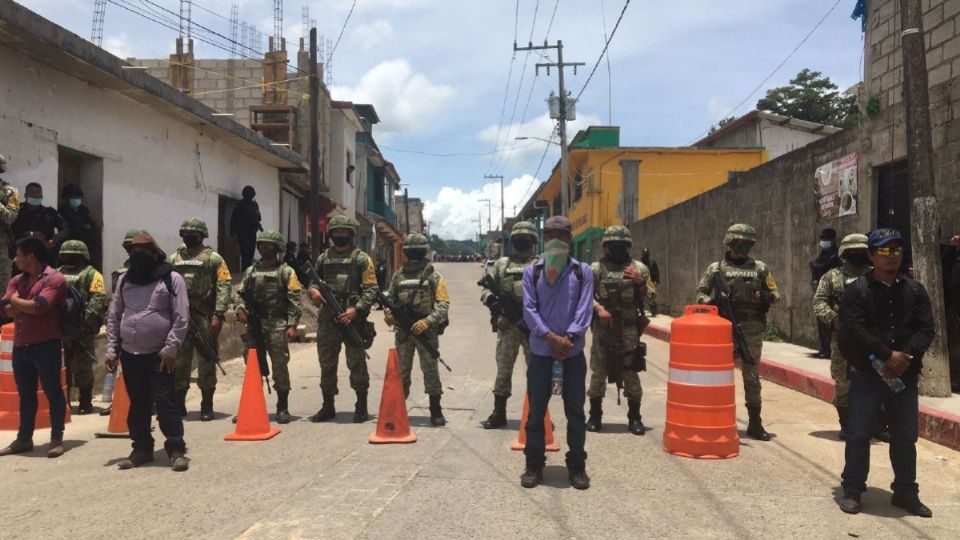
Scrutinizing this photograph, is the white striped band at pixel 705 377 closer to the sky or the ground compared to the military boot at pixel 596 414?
closer to the sky

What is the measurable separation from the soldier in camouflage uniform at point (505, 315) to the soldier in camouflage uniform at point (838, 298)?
8.31 feet

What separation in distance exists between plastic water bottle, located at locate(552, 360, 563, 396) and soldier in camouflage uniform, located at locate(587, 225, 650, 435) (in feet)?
4.93

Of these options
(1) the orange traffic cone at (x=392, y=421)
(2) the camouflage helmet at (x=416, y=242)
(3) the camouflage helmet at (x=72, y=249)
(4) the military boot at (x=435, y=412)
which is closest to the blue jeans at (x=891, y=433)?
(1) the orange traffic cone at (x=392, y=421)

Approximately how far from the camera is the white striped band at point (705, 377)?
5309 millimetres

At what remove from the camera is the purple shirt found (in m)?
4.71

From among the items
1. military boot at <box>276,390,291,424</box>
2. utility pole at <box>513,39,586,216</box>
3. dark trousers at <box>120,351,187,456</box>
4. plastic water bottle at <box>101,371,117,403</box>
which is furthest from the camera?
utility pole at <box>513,39,586,216</box>

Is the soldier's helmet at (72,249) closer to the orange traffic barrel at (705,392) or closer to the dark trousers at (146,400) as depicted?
the dark trousers at (146,400)

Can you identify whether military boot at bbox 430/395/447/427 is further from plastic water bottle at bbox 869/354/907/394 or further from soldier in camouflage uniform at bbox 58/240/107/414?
plastic water bottle at bbox 869/354/907/394

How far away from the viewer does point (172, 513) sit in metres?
4.01

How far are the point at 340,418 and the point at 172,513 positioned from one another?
2936 millimetres

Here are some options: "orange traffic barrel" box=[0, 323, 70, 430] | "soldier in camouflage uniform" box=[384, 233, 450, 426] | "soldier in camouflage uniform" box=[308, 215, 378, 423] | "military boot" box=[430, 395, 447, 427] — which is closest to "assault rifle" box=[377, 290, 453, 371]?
"soldier in camouflage uniform" box=[384, 233, 450, 426]

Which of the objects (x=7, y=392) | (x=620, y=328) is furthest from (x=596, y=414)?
(x=7, y=392)

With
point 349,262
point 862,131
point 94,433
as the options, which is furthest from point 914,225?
point 94,433

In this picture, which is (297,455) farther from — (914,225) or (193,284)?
(914,225)
